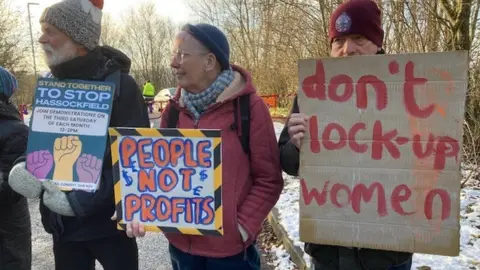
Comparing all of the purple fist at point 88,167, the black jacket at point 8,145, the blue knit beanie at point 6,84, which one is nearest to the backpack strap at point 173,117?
the purple fist at point 88,167

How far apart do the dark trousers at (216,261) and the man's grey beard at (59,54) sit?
1.08 metres

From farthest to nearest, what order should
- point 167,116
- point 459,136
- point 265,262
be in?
point 265,262 → point 167,116 → point 459,136

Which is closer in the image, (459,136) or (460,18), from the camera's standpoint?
(459,136)

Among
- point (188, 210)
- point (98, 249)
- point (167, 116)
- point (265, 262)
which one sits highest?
point (167, 116)

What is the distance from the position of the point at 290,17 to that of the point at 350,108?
8700mm

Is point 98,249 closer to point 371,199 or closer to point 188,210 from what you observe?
point 188,210

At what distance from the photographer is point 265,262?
4328 mm

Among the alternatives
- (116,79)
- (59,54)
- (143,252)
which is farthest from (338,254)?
(143,252)

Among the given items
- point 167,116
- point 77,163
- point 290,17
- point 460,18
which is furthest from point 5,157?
point 290,17

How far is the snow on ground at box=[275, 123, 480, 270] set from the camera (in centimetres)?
343

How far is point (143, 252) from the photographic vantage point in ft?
15.6

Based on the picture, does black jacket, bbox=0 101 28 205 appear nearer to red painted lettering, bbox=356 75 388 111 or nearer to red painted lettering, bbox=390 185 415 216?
red painted lettering, bbox=356 75 388 111

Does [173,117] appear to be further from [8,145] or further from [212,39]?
[8,145]

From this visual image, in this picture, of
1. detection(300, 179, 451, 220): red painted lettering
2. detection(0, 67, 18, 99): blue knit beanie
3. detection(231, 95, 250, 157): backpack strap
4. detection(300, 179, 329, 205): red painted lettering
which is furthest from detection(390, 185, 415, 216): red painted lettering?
detection(0, 67, 18, 99): blue knit beanie
